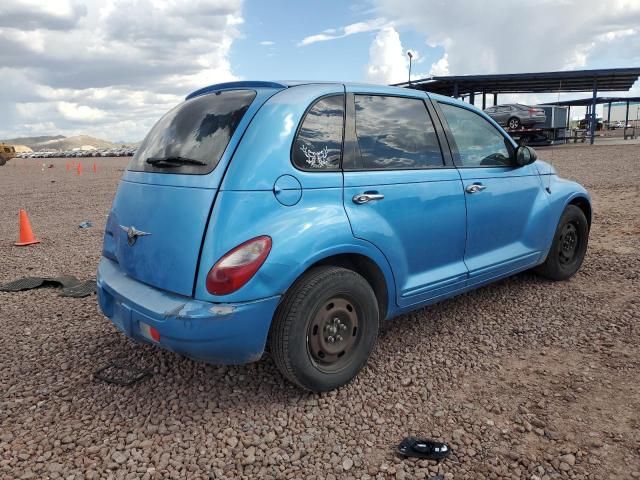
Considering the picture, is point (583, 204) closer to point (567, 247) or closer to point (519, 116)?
point (567, 247)

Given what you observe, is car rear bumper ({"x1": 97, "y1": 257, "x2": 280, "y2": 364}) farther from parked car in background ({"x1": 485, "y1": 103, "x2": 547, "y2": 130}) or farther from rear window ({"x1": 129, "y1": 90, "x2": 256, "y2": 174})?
parked car in background ({"x1": 485, "y1": 103, "x2": 547, "y2": 130})

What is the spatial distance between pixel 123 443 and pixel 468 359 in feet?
7.22

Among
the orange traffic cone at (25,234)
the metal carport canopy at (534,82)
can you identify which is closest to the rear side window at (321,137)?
the orange traffic cone at (25,234)

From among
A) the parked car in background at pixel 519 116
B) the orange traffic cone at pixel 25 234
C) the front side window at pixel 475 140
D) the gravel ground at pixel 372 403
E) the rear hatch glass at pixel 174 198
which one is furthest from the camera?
the parked car in background at pixel 519 116

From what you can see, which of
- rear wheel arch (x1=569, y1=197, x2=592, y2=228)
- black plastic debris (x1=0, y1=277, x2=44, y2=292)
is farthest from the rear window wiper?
rear wheel arch (x1=569, y1=197, x2=592, y2=228)

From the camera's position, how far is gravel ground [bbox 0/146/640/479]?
2.43 metres

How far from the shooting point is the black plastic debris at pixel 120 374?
3.20m

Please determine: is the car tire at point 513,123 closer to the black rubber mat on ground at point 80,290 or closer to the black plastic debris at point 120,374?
the black rubber mat on ground at point 80,290

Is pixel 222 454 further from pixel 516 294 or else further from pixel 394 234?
pixel 516 294

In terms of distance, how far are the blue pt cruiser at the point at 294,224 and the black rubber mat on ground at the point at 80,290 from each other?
6.00 feet

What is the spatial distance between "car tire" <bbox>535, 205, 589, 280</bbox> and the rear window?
3266 millimetres

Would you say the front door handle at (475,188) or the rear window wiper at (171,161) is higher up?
the rear window wiper at (171,161)

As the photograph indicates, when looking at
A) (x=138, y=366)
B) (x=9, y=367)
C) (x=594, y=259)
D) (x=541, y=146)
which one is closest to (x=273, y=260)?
(x=138, y=366)

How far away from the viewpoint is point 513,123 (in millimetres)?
22578
